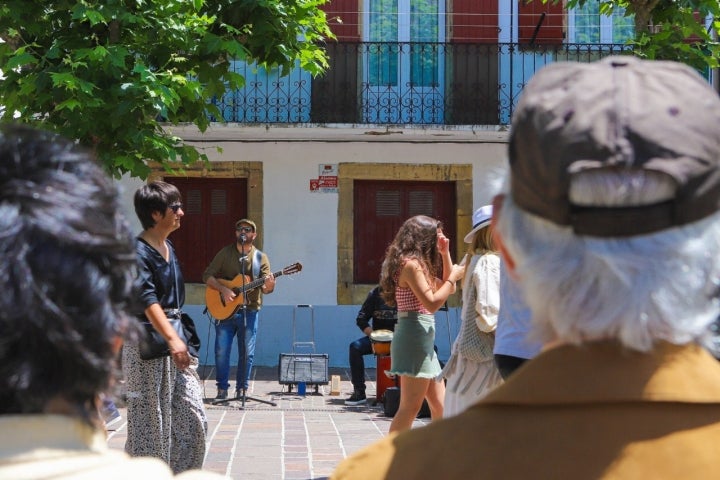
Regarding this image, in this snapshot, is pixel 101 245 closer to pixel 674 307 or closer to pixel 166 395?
pixel 674 307

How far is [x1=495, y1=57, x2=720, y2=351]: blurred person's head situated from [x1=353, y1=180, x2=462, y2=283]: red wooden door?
15.7 metres

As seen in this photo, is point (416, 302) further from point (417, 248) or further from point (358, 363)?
point (358, 363)

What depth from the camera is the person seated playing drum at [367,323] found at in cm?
1175

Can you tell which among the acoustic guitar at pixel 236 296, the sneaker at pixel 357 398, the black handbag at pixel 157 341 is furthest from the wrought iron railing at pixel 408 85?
the black handbag at pixel 157 341

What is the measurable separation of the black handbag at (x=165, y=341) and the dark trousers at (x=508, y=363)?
71.7 inches

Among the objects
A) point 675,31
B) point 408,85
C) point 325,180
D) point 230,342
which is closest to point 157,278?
point 675,31

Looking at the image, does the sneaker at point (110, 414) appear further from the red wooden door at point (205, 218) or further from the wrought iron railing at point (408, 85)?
the wrought iron railing at point (408, 85)

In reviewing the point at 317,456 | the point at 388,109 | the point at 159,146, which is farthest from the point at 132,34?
the point at 388,109

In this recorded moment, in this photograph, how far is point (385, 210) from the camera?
1747 cm

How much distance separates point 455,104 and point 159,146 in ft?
31.4

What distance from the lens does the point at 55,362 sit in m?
1.33

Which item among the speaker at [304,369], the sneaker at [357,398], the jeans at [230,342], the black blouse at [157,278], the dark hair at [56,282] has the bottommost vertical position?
the sneaker at [357,398]

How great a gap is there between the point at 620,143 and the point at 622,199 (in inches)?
2.8

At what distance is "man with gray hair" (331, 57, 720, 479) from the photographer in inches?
55.3
